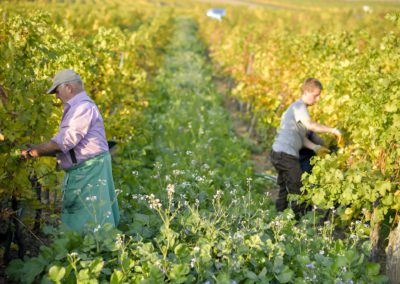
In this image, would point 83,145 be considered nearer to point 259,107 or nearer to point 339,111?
point 339,111

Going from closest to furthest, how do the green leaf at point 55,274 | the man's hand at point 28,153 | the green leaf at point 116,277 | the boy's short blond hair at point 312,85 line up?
the green leaf at point 55,274 < the green leaf at point 116,277 < the man's hand at point 28,153 < the boy's short blond hair at point 312,85

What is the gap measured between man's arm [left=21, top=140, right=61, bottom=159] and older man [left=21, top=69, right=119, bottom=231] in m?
0.04

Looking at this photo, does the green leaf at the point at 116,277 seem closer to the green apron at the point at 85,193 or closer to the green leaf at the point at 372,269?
the green apron at the point at 85,193

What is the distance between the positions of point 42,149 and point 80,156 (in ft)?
1.23

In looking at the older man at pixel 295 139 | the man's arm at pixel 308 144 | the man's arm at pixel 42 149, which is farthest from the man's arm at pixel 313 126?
the man's arm at pixel 42 149

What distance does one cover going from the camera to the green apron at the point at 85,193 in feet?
13.2

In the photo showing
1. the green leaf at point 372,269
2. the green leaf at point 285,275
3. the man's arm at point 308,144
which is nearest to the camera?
the green leaf at point 285,275

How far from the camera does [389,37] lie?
643 cm

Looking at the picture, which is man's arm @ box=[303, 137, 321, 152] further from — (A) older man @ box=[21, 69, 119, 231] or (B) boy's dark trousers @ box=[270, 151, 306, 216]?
(A) older man @ box=[21, 69, 119, 231]

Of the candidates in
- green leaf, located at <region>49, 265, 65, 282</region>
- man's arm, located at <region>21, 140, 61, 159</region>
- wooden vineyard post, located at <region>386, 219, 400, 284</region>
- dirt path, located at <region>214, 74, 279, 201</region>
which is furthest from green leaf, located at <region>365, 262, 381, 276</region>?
dirt path, located at <region>214, 74, 279, 201</region>

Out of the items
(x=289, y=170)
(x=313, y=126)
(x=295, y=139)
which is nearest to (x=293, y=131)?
(x=295, y=139)

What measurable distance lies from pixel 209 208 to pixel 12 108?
2.25 metres

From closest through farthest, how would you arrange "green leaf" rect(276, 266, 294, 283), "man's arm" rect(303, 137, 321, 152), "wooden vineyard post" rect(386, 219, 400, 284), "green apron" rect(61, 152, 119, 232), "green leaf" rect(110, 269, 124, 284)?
"green leaf" rect(110, 269, 124, 284) → "green leaf" rect(276, 266, 294, 283) → "green apron" rect(61, 152, 119, 232) → "wooden vineyard post" rect(386, 219, 400, 284) → "man's arm" rect(303, 137, 321, 152)

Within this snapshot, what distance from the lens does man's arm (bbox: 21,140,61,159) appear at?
3.67 metres
